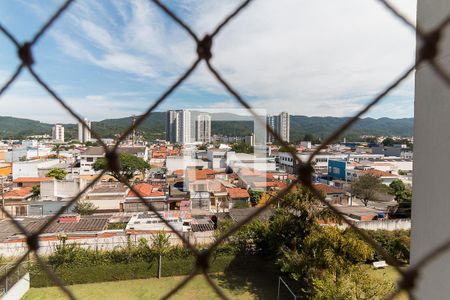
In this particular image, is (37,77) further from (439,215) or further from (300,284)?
(300,284)

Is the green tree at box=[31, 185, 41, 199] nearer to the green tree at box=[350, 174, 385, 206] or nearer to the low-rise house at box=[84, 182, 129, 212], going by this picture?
the low-rise house at box=[84, 182, 129, 212]

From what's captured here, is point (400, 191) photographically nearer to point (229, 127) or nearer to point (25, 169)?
point (25, 169)

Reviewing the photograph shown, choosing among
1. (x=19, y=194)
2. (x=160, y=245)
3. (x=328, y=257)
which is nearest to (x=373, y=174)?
(x=328, y=257)

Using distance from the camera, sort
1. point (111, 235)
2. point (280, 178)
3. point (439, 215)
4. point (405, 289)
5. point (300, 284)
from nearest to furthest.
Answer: point (405, 289)
point (439, 215)
point (300, 284)
point (111, 235)
point (280, 178)

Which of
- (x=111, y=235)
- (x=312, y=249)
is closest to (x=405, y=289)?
(x=312, y=249)

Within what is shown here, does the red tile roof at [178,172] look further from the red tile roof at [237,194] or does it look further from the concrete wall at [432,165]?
the concrete wall at [432,165]

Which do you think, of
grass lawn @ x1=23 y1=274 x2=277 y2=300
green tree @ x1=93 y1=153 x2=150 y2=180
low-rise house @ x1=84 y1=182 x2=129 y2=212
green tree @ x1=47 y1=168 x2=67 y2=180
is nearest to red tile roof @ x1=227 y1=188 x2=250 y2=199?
low-rise house @ x1=84 y1=182 x2=129 y2=212
